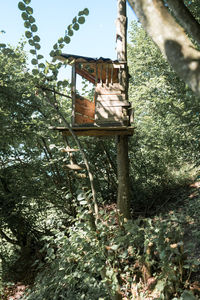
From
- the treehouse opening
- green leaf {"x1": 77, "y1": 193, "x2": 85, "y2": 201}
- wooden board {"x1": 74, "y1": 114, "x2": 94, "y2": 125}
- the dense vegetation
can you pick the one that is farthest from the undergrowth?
wooden board {"x1": 74, "y1": 114, "x2": 94, "y2": 125}

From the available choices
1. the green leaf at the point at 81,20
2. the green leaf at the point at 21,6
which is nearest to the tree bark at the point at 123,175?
the green leaf at the point at 81,20

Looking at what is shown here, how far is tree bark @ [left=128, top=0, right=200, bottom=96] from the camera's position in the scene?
3.45ft

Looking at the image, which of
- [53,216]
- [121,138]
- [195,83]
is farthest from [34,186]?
[195,83]

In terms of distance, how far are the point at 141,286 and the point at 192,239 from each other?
153 centimetres

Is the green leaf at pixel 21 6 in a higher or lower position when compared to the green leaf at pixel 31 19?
higher

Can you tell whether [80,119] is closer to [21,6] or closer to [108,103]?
[108,103]

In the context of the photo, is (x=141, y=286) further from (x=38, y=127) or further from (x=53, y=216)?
(x=53, y=216)

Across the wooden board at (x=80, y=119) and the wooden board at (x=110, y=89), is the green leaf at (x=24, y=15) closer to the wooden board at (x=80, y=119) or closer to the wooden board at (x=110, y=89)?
the wooden board at (x=80, y=119)

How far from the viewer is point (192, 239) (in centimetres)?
428

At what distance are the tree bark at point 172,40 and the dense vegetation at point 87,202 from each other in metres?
0.99

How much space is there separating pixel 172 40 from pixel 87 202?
1817mm

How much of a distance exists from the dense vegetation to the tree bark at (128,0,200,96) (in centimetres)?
99

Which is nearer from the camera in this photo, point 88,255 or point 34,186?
point 88,255

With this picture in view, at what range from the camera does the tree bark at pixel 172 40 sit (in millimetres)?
1053
